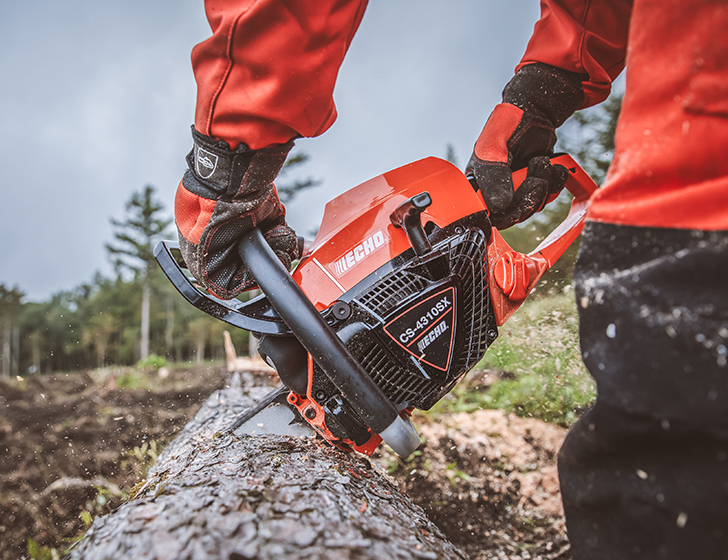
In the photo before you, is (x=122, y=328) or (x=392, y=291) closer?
(x=392, y=291)

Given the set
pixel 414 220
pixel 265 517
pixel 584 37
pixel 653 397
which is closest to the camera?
pixel 653 397

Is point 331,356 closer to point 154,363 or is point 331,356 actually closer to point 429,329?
point 429,329

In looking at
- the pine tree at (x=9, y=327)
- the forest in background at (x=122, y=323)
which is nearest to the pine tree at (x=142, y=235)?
the forest in background at (x=122, y=323)

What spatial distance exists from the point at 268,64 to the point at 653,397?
117 centimetres

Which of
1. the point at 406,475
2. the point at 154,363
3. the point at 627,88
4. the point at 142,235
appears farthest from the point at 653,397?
the point at 142,235

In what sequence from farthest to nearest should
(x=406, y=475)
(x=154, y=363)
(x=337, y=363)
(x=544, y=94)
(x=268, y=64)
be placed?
(x=154, y=363), (x=406, y=475), (x=544, y=94), (x=337, y=363), (x=268, y=64)

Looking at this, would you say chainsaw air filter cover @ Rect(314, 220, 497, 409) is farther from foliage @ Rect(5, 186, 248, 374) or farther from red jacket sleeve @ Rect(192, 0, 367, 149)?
foliage @ Rect(5, 186, 248, 374)

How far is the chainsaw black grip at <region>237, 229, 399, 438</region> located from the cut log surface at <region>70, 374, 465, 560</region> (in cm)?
23

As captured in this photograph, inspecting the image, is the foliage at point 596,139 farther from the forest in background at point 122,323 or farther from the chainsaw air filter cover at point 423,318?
the forest in background at point 122,323

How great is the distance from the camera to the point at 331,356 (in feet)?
4.19

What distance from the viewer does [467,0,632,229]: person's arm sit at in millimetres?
1777

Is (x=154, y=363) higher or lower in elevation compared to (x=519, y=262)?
lower

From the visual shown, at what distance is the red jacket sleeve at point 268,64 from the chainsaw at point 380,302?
43cm

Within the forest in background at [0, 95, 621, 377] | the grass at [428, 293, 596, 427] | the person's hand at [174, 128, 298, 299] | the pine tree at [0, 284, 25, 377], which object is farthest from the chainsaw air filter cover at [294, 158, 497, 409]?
the pine tree at [0, 284, 25, 377]
